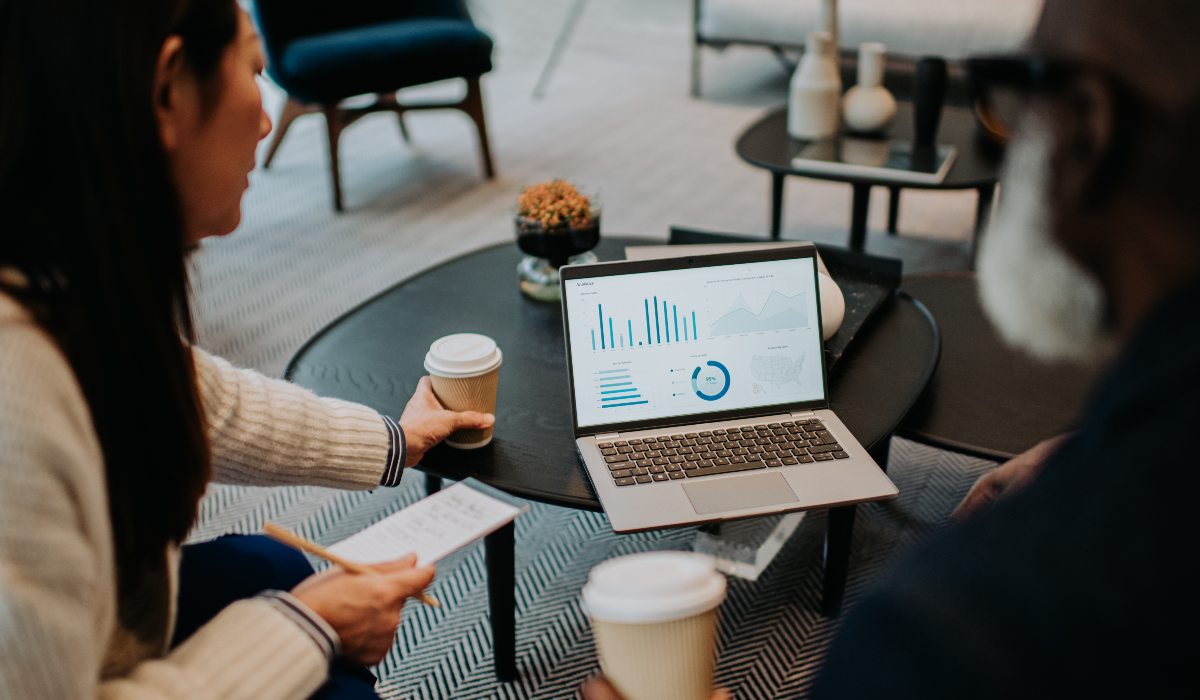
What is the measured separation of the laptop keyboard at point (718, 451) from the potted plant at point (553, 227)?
49 cm

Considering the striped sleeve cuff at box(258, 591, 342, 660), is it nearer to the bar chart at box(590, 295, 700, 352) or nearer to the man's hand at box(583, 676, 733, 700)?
the man's hand at box(583, 676, 733, 700)

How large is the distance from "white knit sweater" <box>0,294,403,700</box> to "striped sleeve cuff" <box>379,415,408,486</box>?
349 mm

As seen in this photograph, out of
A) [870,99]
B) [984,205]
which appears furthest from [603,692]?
[870,99]

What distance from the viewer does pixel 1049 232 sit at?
1.86 feet

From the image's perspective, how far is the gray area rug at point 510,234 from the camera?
1.58 m

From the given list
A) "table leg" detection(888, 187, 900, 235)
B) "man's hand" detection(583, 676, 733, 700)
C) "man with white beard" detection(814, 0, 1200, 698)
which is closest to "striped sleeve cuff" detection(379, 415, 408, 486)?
"man's hand" detection(583, 676, 733, 700)

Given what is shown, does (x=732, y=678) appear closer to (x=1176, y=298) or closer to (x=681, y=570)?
(x=681, y=570)

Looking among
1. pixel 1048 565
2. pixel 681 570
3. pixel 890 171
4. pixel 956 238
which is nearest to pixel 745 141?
pixel 890 171

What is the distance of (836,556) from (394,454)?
2.29 feet

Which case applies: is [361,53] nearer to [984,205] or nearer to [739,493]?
[984,205]

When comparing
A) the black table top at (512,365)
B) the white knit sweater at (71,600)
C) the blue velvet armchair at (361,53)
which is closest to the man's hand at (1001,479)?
the black table top at (512,365)

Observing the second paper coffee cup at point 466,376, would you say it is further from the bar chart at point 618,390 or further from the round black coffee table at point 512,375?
the bar chart at point 618,390

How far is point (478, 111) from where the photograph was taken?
3.47 meters

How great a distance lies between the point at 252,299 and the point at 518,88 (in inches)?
93.4
